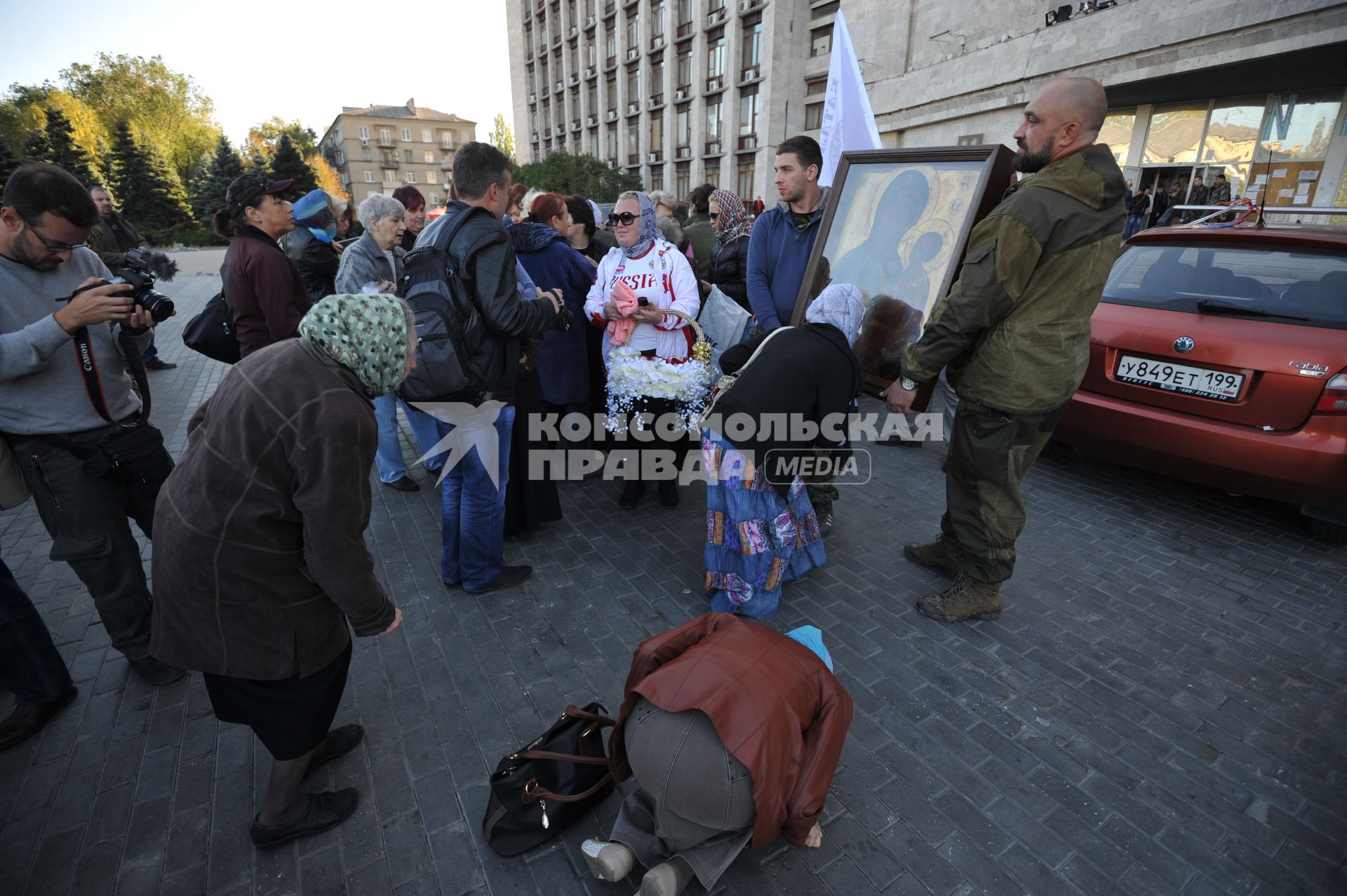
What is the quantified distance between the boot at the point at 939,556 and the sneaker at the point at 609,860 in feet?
8.73

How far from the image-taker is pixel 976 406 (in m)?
3.21

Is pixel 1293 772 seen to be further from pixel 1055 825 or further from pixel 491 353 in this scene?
pixel 491 353

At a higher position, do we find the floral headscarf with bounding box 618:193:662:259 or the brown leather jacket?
the floral headscarf with bounding box 618:193:662:259

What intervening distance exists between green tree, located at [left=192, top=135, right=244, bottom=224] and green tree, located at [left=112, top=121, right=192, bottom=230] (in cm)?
153

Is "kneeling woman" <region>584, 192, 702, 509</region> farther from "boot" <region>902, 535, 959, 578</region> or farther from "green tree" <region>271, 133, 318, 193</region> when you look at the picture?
"green tree" <region>271, 133, 318, 193</region>

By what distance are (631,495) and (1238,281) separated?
460cm

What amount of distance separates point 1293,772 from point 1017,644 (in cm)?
107

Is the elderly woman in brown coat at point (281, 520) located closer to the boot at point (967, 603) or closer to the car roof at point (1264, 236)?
the boot at point (967, 603)

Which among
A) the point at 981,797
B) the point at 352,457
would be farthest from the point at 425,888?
the point at 981,797

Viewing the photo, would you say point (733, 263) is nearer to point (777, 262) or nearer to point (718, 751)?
point (777, 262)

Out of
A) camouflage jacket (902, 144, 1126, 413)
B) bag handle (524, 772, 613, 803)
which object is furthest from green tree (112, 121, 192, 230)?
camouflage jacket (902, 144, 1126, 413)

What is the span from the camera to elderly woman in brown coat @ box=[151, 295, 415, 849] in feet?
5.67

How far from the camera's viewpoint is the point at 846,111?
489 centimetres

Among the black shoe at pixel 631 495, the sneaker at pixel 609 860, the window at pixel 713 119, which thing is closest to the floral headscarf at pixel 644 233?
the black shoe at pixel 631 495
